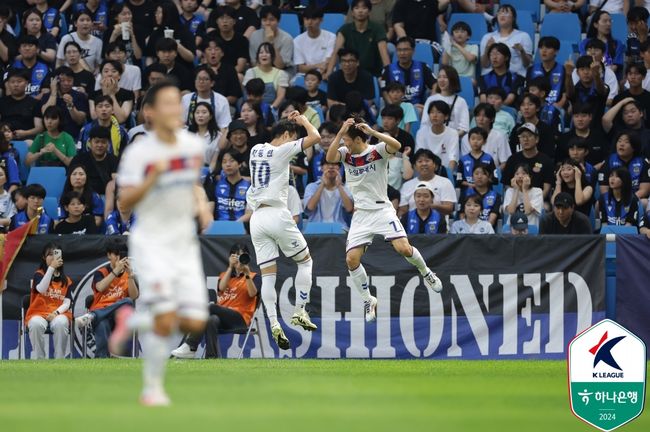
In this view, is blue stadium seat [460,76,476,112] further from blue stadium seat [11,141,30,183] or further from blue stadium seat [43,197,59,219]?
blue stadium seat [11,141,30,183]

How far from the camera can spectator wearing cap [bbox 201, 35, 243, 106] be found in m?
23.1

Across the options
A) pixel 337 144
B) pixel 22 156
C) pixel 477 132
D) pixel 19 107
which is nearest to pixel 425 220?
pixel 477 132

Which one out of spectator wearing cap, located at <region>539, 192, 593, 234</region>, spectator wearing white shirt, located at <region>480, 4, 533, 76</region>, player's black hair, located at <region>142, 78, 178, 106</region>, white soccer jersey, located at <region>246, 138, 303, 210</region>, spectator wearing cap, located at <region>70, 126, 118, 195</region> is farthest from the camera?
spectator wearing white shirt, located at <region>480, 4, 533, 76</region>

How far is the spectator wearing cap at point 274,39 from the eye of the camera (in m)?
23.6

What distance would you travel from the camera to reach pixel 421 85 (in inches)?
910

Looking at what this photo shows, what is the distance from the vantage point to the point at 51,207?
21234 mm

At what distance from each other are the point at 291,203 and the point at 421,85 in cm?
469

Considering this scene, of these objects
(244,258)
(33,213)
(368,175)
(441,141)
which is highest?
(441,141)

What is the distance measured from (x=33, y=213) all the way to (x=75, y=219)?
0.68 m

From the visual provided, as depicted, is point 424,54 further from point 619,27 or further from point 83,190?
point 83,190

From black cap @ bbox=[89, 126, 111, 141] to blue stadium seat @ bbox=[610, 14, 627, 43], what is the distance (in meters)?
10.1

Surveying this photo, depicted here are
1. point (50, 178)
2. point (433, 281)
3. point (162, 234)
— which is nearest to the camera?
point (162, 234)

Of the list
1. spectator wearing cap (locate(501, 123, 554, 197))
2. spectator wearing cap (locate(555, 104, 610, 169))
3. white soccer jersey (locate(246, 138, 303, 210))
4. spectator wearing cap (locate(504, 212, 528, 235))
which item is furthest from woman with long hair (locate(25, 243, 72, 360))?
spectator wearing cap (locate(555, 104, 610, 169))

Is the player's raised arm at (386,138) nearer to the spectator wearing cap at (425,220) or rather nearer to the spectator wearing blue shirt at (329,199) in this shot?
the spectator wearing cap at (425,220)
